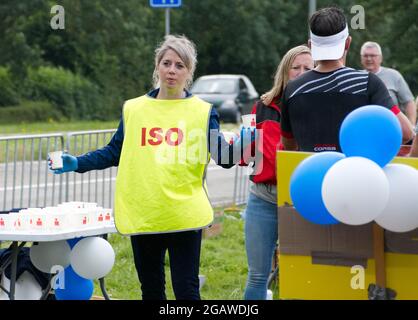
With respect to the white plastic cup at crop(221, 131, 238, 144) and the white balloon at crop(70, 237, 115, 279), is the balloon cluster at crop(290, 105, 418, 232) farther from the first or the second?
the white balloon at crop(70, 237, 115, 279)

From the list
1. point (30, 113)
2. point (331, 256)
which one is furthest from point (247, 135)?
point (30, 113)

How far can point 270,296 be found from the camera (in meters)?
6.85

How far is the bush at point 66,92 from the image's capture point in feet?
115

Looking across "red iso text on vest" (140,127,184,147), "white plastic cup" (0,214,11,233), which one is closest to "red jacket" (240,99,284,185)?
"red iso text on vest" (140,127,184,147)

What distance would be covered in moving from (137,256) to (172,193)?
40cm

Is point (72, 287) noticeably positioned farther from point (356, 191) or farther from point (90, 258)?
point (356, 191)

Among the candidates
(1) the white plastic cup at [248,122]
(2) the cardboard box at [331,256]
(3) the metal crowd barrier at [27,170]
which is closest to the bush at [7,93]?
(3) the metal crowd barrier at [27,170]

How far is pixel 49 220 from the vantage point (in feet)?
20.5

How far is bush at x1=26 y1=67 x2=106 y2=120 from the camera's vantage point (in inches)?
1384

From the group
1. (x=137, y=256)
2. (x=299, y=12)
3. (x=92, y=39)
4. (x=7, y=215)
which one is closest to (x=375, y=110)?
(x=137, y=256)

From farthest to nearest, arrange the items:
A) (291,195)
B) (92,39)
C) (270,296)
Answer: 1. (92,39)
2. (270,296)
3. (291,195)

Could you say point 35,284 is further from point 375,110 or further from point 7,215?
point 375,110

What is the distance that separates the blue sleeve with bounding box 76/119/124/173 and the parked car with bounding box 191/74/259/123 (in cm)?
2343

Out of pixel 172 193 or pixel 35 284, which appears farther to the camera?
pixel 35 284
